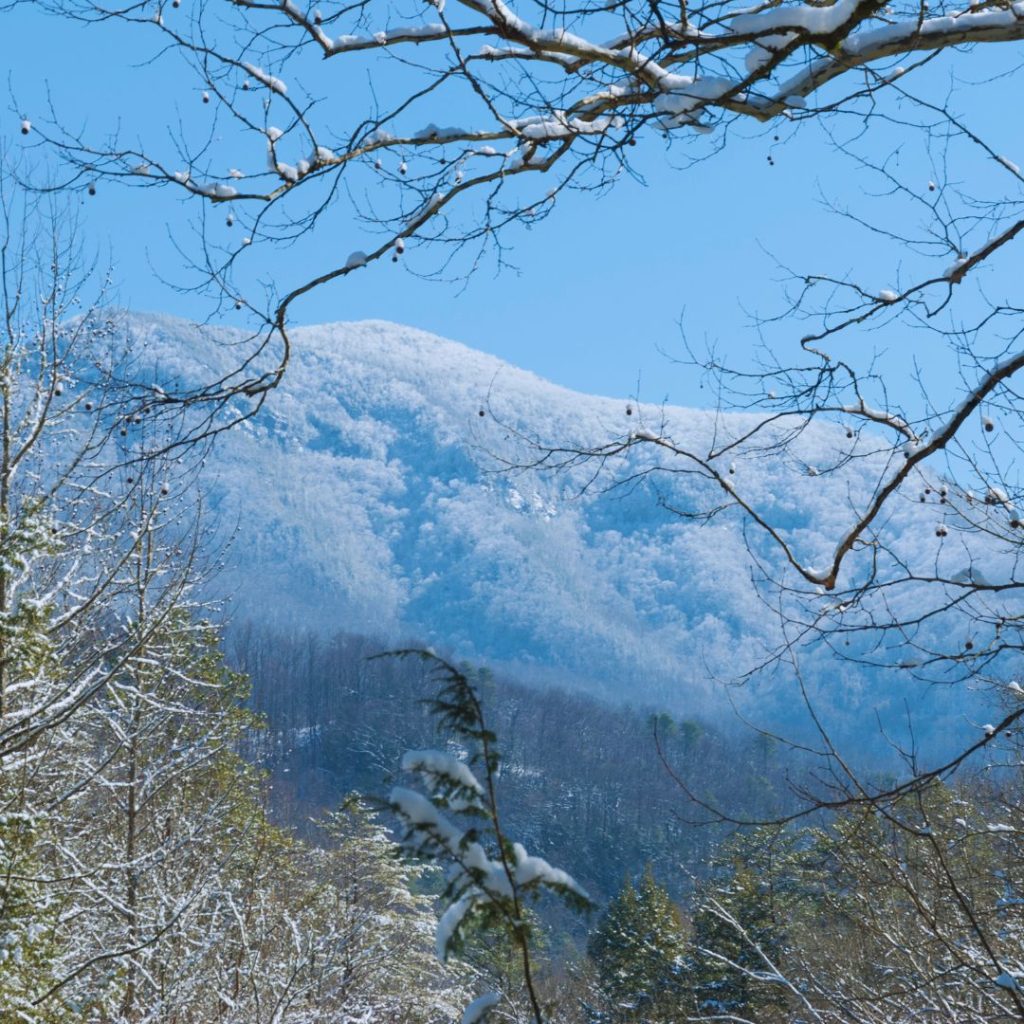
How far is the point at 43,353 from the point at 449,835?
240 inches

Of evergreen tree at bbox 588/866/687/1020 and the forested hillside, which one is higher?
the forested hillside

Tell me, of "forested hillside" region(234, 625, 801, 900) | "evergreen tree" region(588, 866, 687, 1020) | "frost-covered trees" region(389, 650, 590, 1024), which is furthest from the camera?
"forested hillside" region(234, 625, 801, 900)

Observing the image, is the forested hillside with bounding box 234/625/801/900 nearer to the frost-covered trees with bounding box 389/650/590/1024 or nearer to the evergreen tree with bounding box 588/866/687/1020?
the evergreen tree with bounding box 588/866/687/1020

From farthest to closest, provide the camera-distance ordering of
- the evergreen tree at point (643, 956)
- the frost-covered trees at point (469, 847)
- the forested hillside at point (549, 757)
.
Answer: the forested hillside at point (549, 757)
the evergreen tree at point (643, 956)
the frost-covered trees at point (469, 847)

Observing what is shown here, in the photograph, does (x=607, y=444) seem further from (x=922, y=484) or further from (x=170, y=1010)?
(x=170, y=1010)

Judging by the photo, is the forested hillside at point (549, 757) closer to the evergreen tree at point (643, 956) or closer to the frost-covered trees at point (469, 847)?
the evergreen tree at point (643, 956)

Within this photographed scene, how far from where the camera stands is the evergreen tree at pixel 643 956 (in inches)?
802

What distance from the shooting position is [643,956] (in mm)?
21703

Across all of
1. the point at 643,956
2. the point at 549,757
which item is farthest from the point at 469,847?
the point at 549,757

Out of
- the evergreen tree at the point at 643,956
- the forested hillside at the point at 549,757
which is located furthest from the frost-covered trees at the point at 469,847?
the forested hillside at the point at 549,757

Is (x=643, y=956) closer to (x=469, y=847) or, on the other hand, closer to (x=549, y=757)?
(x=469, y=847)

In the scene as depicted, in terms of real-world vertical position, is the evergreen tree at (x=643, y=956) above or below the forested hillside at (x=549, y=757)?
below

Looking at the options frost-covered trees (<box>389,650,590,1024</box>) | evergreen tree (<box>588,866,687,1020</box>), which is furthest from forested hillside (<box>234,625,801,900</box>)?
frost-covered trees (<box>389,650,590,1024</box>)

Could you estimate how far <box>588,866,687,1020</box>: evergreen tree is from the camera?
20.4m
